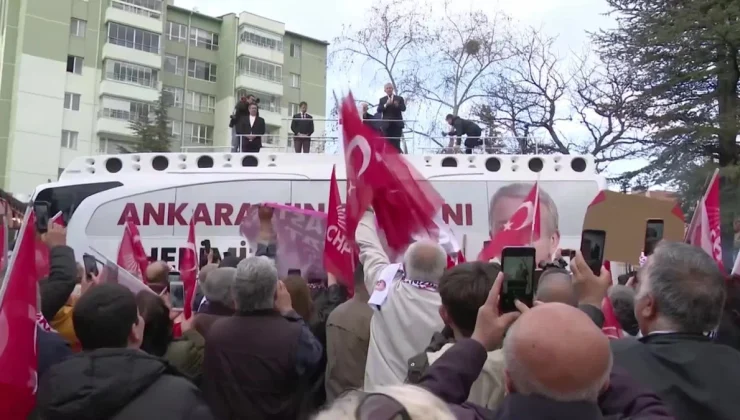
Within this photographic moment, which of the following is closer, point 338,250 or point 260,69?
point 338,250

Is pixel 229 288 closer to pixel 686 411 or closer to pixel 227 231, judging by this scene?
pixel 686 411

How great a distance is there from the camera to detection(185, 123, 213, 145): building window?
2286 inches

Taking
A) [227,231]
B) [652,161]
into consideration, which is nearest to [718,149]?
[652,161]

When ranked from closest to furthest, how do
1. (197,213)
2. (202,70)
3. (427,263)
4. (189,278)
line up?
(427,263) → (189,278) → (197,213) → (202,70)

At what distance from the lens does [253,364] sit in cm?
358

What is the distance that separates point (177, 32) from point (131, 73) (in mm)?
7649

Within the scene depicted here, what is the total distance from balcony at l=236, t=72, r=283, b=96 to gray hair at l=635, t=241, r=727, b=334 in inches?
2240

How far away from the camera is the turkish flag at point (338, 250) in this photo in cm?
497

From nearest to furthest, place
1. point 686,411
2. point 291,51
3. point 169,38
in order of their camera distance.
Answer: point 686,411 → point 169,38 → point 291,51

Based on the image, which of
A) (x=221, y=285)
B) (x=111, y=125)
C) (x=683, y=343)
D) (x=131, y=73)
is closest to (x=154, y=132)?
(x=111, y=125)

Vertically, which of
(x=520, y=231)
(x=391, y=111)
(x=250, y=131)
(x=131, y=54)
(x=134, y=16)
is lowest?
(x=520, y=231)

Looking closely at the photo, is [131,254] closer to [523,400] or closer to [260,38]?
[523,400]

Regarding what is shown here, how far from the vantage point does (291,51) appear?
204 feet

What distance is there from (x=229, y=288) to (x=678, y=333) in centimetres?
250
